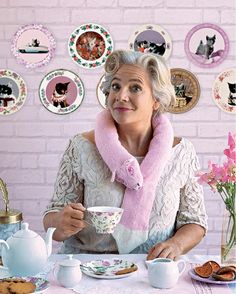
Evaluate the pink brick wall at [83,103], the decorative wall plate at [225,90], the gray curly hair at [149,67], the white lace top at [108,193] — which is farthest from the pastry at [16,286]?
the decorative wall plate at [225,90]

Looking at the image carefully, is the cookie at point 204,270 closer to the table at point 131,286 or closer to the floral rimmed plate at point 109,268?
the table at point 131,286

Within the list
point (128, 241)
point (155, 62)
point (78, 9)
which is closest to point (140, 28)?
point (78, 9)

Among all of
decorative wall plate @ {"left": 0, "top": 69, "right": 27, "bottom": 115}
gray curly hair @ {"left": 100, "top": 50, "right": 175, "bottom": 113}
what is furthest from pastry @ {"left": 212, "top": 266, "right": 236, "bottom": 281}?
decorative wall plate @ {"left": 0, "top": 69, "right": 27, "bottom": 115}

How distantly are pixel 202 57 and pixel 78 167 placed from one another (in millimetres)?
1204

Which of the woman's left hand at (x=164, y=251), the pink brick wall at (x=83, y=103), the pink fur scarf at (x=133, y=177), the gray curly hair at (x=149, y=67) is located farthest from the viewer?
the pink brick wall at (x=83, y=103)

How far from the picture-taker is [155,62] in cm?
215

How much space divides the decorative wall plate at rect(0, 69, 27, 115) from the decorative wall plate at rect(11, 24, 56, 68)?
0.09m

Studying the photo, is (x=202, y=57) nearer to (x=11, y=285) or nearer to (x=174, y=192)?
(x=174, y=192)

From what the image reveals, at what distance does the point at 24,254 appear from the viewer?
1.57 m

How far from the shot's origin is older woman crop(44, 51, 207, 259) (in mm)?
2016

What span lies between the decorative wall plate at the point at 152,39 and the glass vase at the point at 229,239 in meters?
1.48

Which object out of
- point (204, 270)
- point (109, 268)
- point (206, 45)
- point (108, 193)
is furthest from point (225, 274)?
point (206, 45)

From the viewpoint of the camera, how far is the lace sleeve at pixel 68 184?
207cm

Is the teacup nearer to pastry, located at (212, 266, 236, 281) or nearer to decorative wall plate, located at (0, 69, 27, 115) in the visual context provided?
pastry, located at (212, 266, 236, 281)
